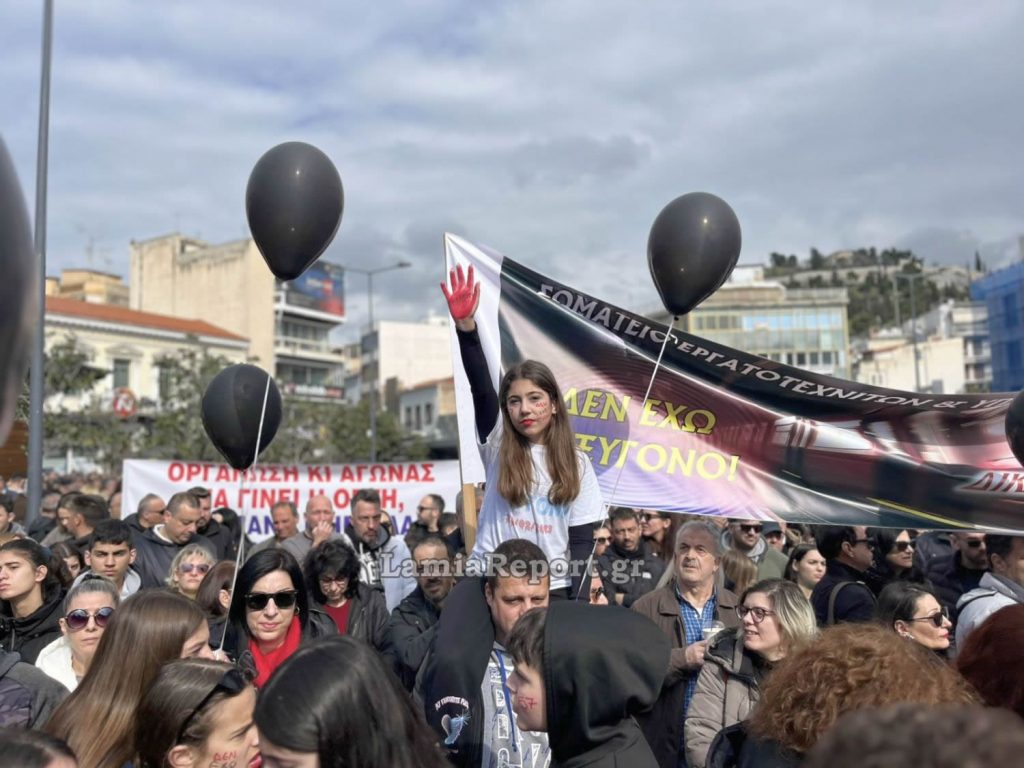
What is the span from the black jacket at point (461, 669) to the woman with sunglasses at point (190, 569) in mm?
2924

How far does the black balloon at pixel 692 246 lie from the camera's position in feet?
17.3

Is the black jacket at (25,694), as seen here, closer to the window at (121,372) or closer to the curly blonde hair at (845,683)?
the curly blonde hair at (845,683)

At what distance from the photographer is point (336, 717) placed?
2.20 m

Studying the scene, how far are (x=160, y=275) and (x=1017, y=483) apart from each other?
71038mm

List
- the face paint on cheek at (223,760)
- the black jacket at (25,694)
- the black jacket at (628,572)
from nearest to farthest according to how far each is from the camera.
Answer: the face paint on cheek at (223,760), the black jacket at (25,694), the black jacket at (628,572)

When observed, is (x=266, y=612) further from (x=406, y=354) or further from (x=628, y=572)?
(x=406, y=354)

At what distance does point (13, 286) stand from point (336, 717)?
3.45ft

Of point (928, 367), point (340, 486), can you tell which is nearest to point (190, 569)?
point (340, 486)

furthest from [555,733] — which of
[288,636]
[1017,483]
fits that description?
[1017,483]

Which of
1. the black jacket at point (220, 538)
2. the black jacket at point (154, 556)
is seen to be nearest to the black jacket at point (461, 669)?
A: the black jacket at point (154, 556)

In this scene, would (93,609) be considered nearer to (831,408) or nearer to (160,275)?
(831,408)

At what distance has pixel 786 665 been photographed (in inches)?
108

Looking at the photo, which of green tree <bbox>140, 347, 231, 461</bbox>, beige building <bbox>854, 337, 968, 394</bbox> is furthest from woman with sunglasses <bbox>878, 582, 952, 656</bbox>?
beige building <bbox>854, 337, 968, 394</bbox>

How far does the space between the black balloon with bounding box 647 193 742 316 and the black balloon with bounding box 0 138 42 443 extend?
3.82 metres
